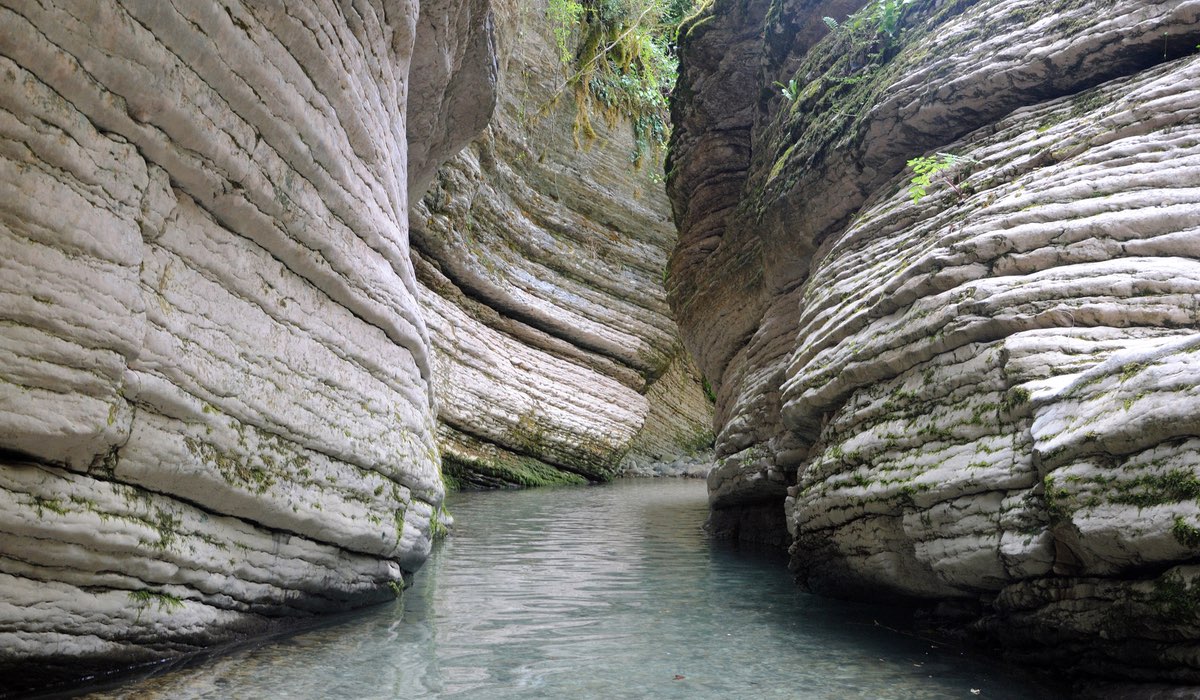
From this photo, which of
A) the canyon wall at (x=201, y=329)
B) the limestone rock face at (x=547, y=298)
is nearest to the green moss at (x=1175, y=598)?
the canyon wall at (x=201, y=329)

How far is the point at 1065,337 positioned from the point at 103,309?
3.86 meters

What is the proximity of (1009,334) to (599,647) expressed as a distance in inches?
95.6

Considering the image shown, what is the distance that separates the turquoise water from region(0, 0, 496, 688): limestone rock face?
34 centimetres

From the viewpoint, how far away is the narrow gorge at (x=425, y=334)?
2.68m

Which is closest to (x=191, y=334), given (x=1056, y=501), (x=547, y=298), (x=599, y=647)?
(x=599, y=647)

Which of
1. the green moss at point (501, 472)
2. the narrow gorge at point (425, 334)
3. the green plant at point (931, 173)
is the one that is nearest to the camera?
the narrow gorge at point (425, 334)

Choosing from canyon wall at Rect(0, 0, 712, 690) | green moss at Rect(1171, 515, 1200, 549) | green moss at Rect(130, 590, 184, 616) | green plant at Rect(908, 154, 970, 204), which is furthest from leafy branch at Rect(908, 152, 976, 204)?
green moss at Rect(130, 590, 184, 616)

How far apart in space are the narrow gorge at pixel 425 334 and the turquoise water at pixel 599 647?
0.25m

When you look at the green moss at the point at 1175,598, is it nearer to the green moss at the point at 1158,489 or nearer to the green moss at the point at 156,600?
the green moss at the point at 1158,489

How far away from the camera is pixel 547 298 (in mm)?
19312

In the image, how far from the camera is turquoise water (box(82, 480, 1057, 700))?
314 cm

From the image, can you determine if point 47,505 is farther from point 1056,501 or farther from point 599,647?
point 1056,501

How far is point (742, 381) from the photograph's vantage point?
887 cm

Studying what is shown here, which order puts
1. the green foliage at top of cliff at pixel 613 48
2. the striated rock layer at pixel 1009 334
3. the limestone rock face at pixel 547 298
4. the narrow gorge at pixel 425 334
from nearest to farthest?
the narrow gorge at pixel 425 334 → the striated rock layer at pixel 1009 334 → the green foliage at top of cliff at pixel 613 48 → the limestone rock face at pixel 547 298
